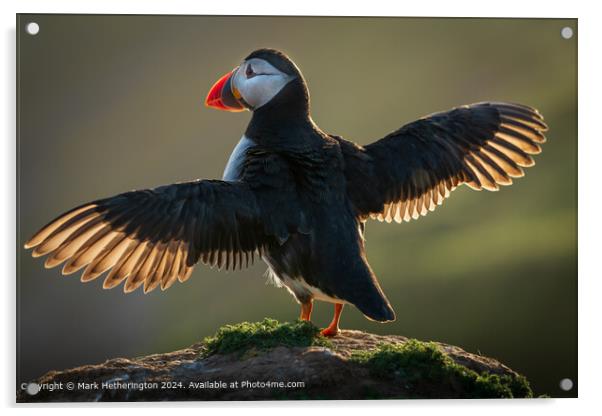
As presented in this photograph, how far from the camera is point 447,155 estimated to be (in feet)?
18.7

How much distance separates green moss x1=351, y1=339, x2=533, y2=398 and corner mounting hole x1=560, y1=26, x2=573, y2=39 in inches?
85.0

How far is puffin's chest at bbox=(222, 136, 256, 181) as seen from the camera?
16.7 feet

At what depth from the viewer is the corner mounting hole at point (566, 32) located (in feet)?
18.3

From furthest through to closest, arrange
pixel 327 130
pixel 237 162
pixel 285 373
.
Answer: pixel 327 130, pixel 237 162, pixel 285 373

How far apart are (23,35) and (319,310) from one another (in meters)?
3.05

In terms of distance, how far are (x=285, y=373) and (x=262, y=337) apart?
0.29 m

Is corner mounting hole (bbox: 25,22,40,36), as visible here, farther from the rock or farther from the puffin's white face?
the rock

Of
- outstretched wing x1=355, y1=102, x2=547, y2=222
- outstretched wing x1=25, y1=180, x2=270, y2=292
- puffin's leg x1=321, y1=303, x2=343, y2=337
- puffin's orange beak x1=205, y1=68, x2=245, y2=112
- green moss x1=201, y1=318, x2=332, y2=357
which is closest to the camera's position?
outstretched wing x1=25, y1=180, x2=270, y2=292

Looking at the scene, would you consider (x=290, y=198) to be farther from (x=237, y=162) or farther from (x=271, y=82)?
(x=271, y=82)

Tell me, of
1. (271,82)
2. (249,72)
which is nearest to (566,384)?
(271,82)

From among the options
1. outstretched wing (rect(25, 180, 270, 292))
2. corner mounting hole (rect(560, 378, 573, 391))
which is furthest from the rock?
outstretched wing (rect(25, 180, 270, 292))

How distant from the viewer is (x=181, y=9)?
5.40m
